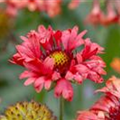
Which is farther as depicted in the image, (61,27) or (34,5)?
(61,27)

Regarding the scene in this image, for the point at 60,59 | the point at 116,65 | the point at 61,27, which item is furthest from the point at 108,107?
the point at 61,27

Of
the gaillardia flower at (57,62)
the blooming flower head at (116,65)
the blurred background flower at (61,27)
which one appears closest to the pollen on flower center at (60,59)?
the gaillardia flower at (57,62)

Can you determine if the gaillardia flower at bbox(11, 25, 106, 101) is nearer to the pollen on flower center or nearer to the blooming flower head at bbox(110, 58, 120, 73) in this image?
the pollen on flower center

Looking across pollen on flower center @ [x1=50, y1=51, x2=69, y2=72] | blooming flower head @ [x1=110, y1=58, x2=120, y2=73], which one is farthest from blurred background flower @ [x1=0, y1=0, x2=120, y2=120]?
pollen on flower center @ [x1=50, y1=51, x2=69, y2=72]

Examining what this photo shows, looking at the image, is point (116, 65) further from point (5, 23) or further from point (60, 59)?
point (60, 59)

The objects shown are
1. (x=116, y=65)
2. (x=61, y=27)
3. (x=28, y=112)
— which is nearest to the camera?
(x=28, y=112)

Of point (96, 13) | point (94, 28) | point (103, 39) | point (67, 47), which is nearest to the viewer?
point (67, 47)

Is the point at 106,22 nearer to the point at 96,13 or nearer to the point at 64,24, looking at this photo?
the point at 96,13

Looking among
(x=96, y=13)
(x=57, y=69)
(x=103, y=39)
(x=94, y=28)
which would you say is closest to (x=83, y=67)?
(x=57, y=69)
